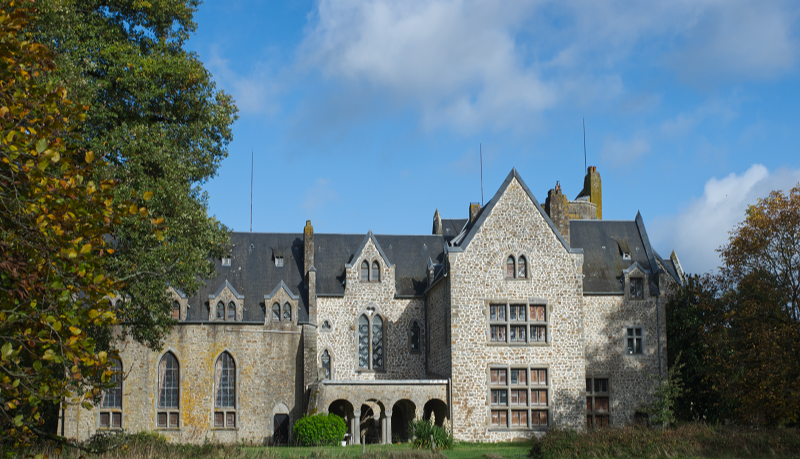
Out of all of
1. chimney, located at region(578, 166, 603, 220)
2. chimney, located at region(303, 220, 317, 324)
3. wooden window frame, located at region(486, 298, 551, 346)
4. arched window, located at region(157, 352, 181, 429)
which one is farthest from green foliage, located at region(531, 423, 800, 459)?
chimney, located at region(578, 166, 603, 220)

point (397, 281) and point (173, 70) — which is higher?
point (173, 70)

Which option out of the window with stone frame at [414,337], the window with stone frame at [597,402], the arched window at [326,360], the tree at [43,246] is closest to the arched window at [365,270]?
the window with stone frame at [414,337]

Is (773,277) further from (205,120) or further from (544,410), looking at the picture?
(205,120)

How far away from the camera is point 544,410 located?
107 feet

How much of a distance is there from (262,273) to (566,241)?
15.7 m

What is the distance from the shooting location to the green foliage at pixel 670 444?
22125 mm

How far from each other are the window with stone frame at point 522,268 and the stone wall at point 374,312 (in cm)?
729

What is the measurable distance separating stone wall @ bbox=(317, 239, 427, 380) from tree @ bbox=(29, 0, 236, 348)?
14.0 m

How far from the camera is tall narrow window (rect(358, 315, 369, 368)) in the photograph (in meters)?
38.0

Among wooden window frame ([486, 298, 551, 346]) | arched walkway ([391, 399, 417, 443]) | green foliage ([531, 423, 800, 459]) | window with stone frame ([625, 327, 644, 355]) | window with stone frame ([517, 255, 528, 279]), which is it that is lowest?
arched walkway ([391, 399, 417, 443])

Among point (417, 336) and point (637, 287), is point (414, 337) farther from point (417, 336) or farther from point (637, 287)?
point (637, 287)

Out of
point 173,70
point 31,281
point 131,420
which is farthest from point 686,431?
point 131,420

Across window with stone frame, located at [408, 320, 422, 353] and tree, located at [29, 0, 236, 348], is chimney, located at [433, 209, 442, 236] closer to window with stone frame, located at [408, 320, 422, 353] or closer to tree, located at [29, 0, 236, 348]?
window with stone frame, located at [408, 320, 422, 353]

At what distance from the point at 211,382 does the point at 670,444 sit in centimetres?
2135
